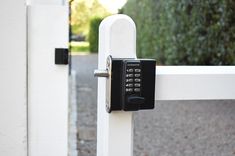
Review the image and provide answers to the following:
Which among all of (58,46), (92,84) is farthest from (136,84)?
(92,84)

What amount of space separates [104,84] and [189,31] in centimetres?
813

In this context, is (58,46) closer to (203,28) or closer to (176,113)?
(176,113)

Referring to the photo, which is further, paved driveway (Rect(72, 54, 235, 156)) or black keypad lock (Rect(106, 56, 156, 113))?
paved driveway (Rect(72, 54, 235, 156))

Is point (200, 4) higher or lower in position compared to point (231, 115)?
higher

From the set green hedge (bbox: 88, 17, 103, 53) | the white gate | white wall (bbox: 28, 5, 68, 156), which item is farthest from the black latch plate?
green hedge (bbox: 88, 17, 103, 53)

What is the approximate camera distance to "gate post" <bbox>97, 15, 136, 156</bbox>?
4.38 ft

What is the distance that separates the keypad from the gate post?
2.2 inches

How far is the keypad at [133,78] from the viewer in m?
1.30

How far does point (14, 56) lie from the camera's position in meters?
1.64

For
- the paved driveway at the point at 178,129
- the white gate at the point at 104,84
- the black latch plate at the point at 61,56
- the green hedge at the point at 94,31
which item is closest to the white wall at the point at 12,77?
the black latch plate at the point at 61,56

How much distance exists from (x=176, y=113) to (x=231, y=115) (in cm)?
89

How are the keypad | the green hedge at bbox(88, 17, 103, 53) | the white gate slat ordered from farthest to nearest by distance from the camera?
the green hedge at bbox(88, 17, 103, 53) → the white gate slat → the keypad

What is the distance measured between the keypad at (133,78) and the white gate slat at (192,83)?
Answer: 4.0 inches

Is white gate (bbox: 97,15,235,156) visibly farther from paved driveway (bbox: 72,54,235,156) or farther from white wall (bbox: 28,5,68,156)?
paved driveway (bbox: 72,54,235,156)
